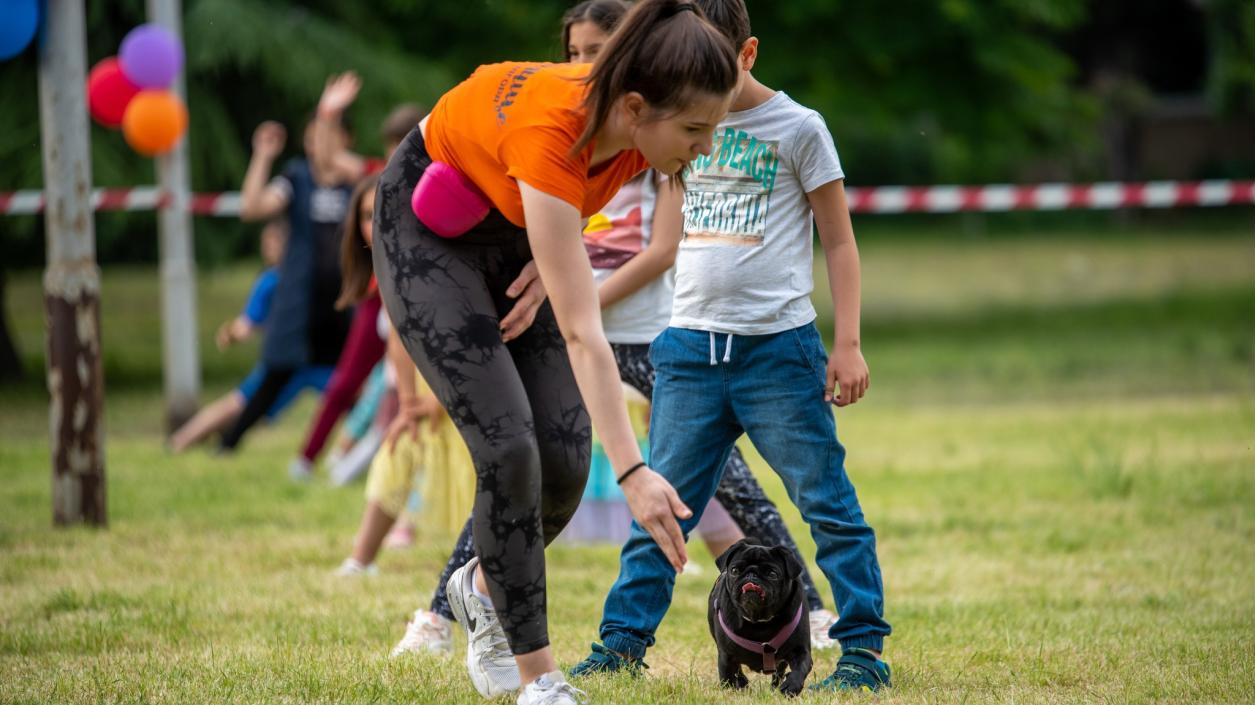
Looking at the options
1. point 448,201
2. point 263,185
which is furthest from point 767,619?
point 263,185

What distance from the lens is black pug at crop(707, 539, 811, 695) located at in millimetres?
3812

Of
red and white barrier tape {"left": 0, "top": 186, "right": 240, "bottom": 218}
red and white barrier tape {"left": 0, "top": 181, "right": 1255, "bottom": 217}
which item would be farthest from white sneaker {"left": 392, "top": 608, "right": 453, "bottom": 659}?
red and white barrier tape {"left": 0, "top": 181, "right": 1255, "bottom": 217}

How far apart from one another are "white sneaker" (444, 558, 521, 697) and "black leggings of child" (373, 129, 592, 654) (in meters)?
0.27

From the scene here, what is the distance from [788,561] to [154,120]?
7604 millimetres

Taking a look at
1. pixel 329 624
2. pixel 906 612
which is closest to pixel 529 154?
pixel 329 624

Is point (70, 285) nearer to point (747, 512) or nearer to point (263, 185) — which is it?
point (263, 185)

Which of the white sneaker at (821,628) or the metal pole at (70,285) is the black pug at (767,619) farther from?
the metal pole at (70,285)

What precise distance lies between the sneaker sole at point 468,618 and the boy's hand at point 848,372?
41.9 inches

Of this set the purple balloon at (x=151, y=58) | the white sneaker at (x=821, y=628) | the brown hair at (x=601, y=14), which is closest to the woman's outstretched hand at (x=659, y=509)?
the white sneaker at (x=821, y=628)

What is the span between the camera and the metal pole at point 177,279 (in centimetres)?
1070

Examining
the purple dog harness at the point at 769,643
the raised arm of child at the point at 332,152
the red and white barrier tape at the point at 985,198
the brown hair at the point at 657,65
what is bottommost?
the red and white barrier tape at the point at 985,198

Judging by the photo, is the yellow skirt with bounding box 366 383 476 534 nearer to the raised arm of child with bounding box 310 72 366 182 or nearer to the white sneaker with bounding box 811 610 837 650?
the white sneaker with bounding box 811 610 837 650

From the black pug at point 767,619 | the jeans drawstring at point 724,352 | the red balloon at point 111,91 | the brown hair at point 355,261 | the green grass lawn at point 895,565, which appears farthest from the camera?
the red balloon at point 111,91

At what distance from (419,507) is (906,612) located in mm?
2448
